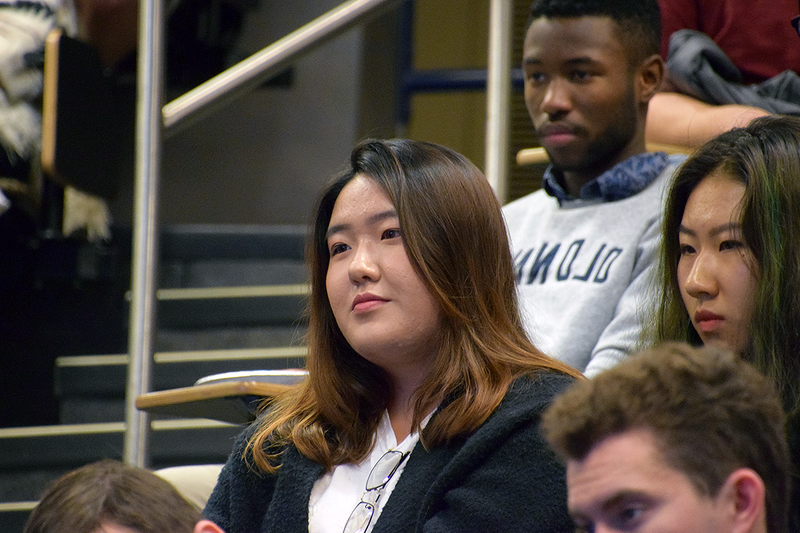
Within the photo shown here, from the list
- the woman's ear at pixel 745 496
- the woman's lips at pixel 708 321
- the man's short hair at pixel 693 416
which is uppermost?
the woman's lips at pixel 708 321

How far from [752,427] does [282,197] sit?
141 inches

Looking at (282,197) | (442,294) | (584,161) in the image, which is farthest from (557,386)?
(282,197)

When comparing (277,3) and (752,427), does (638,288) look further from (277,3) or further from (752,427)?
(277,3)

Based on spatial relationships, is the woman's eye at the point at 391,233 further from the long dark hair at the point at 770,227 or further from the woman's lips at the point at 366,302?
the long dark hair at the point at 770,227

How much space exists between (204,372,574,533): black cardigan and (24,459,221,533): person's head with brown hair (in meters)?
0.15

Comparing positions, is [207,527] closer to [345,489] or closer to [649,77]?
[345,489]

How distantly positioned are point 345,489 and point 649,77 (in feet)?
3.70

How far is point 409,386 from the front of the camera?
4.68 ft

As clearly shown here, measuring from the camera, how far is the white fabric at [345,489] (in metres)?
1.30

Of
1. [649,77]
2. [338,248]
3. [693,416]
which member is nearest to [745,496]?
[693,416]

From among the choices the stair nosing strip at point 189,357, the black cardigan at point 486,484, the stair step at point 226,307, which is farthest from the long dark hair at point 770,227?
the stair step at point 226,307

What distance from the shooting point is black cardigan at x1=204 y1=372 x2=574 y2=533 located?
1.20 meters

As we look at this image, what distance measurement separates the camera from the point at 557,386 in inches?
51.2

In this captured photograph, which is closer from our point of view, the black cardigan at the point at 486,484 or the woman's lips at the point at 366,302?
the black cardigan at the point at 486,484
